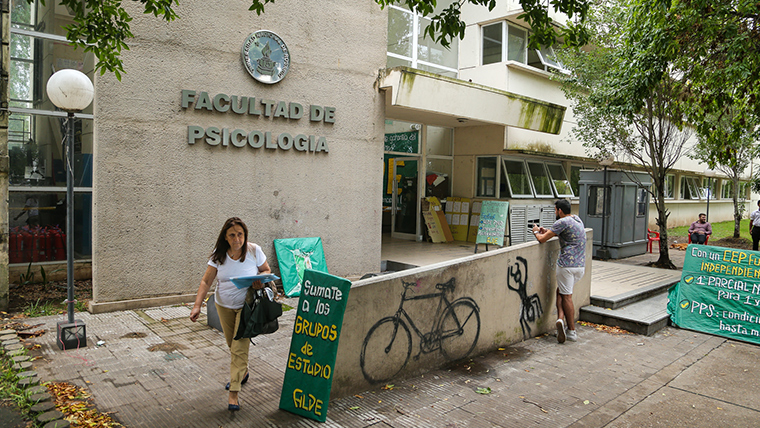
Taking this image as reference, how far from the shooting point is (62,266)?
8.59 metres

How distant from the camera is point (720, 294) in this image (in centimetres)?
730

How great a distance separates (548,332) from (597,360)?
115cm

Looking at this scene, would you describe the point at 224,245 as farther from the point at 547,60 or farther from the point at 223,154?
the point at 547,60

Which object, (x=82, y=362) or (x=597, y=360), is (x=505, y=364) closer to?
(x=597, y=360)

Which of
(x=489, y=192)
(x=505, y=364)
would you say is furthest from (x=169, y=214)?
(x=489, y=192)

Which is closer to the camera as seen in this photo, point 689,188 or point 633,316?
point 633,316

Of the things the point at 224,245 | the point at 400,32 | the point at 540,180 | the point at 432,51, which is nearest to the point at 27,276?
the point at 224,245

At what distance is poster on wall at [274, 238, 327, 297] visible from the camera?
833 centimetres

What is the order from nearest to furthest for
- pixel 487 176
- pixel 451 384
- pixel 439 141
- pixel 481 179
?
pixel 451 384, pixel 487 176, pixel 481 179, pixel 439 141

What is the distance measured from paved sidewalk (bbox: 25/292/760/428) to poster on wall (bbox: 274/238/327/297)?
164cm

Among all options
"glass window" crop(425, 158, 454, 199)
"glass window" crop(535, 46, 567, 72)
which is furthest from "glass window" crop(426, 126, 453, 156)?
"glass window" crop(535, 46, 567, 72)

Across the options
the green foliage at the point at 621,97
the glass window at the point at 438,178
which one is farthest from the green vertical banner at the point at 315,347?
the glass window at the point at 438,178

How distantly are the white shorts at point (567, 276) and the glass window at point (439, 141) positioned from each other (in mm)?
7871

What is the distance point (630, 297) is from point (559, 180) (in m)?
8.30
